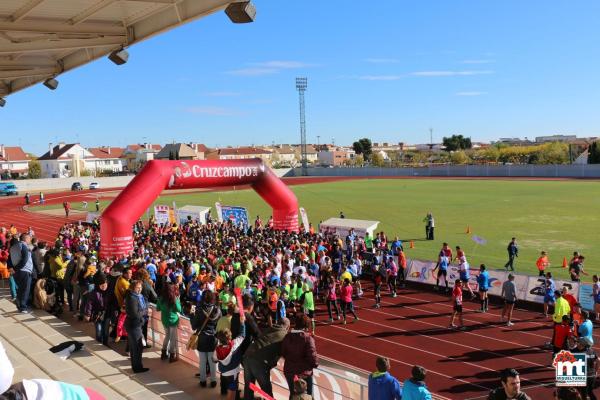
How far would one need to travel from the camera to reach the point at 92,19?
679 cm

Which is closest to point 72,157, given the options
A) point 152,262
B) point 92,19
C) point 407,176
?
point 407,176

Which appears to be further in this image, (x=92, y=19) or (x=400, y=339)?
(x=400, y=339)

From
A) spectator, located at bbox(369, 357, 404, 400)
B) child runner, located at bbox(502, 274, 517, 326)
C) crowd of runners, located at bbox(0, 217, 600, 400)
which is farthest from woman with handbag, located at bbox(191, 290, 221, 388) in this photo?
child runner, located at bbox(502, 274, 517, 326)

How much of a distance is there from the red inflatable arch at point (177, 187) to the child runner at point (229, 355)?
11545 mm

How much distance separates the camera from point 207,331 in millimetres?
6824

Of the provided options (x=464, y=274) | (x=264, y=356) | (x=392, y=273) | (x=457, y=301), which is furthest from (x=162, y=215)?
(x=264, y=356)

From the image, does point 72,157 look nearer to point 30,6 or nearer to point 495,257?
point 495,257

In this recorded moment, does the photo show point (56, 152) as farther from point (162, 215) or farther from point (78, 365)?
point (78, 365)

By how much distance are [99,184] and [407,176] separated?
4859 centimetres

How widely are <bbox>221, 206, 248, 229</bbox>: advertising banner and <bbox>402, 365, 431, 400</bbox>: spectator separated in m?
19.3

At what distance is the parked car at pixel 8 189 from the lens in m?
63.5

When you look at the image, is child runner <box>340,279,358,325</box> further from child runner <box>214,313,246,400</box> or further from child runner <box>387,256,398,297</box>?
child runner <box>214,313,246,400</box>

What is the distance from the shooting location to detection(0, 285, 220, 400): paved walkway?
6.13 meters

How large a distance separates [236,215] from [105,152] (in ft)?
394
